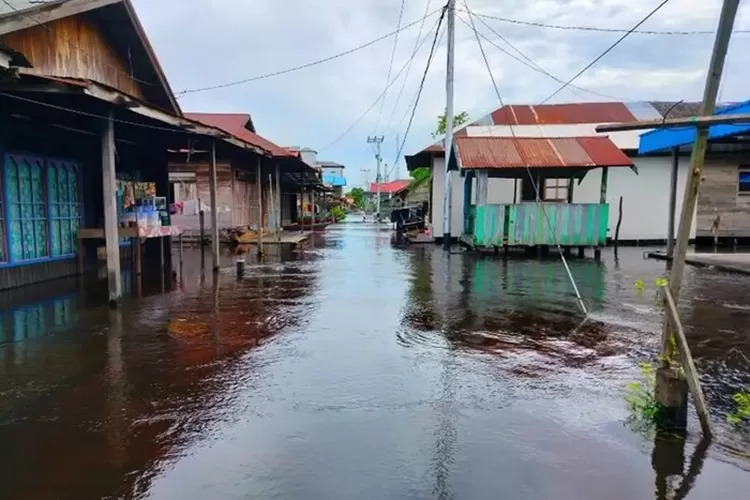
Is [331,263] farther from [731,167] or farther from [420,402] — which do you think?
[731,167]

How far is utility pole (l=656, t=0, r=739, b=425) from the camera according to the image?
3.76m

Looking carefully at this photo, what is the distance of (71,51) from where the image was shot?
32.4ft

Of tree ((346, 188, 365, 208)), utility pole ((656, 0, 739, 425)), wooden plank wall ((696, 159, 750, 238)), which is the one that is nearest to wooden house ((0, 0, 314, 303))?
utility pole ((656, 0, 739, 425))

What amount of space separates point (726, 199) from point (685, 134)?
33.0 ft

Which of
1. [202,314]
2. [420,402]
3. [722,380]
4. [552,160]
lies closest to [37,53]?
[202,314]

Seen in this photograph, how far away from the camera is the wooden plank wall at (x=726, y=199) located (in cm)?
2011

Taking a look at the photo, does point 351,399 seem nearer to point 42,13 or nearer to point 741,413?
point 741,413

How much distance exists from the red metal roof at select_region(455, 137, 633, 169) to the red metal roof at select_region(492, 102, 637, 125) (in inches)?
208

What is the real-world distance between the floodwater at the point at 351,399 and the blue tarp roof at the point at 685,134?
3990 mm

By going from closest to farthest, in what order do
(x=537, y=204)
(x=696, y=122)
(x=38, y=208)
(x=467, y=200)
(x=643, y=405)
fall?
(x=696, y=122) < (x=643, y=405) < (x=38, y=208) < (x=537, y=204) < (x=467, y=200)

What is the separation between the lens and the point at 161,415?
4043 mm

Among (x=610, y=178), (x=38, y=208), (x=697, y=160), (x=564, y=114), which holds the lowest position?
(x=38, y=208)

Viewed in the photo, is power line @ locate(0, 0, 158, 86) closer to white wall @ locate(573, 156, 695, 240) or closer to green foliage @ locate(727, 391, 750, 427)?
green foliage @ locate(727, 391, 750, 427)

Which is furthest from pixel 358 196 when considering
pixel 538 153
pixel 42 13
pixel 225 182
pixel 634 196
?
pixel 42 13
